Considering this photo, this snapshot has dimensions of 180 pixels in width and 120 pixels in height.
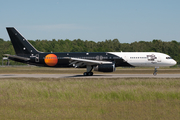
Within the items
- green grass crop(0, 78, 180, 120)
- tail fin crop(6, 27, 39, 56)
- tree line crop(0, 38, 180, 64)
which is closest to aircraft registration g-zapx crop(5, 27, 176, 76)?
tail fin crop(6, 27, 39, 56)

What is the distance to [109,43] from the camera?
173 m

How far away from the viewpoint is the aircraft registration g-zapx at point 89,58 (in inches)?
1593

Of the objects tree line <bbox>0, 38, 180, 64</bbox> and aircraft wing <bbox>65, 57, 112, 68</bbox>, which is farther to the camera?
tree line <bbox>0, 38, 180, 64</bbox>

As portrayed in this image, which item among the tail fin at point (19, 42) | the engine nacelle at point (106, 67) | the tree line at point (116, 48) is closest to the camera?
the engine nacelle at point (106, 67)

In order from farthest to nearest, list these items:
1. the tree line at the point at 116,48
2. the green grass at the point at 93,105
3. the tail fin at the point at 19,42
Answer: the tree line at the point at 116,48, the tail fin at the point at 19,42, the green grass at the point at 93,105

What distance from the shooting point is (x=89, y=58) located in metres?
42.2

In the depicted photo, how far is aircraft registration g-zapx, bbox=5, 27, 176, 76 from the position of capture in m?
40.5

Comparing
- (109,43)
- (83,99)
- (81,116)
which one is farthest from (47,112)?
(109,43)

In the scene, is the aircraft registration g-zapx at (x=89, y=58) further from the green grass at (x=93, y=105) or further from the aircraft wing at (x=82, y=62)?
the green grass at (x=93, y=105)

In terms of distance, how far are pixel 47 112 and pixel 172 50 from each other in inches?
4535

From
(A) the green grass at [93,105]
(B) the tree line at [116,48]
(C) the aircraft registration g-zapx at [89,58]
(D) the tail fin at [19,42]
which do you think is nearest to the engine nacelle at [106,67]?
(C) the aircraft registration g-zapx at [89,58]

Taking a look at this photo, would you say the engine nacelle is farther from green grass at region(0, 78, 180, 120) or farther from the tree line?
the tree line

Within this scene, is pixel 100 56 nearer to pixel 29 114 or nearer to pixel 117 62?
pixel 117 62

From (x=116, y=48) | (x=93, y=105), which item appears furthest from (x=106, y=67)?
(x=116, y=48)
